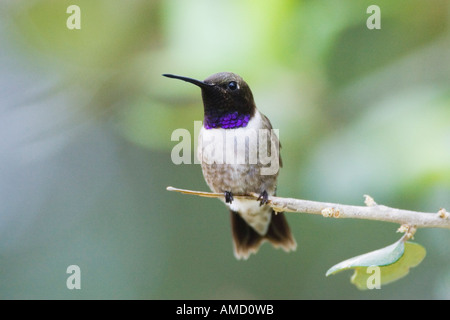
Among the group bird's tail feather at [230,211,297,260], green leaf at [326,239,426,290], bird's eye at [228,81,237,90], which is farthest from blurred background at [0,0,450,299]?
green leaf at [326,239,426,290]

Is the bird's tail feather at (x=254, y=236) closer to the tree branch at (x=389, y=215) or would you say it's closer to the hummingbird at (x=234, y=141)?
the hummingbird at (x=234, y=141)

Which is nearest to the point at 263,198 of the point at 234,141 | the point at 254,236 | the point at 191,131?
→ the point at 234,141

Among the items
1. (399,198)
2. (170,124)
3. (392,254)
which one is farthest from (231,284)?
(392,254)

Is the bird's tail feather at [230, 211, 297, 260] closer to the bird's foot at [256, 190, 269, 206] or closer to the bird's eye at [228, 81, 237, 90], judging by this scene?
the bird's foot at [256, 190, 269, 206]

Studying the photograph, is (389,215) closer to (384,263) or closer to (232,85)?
(384,263)

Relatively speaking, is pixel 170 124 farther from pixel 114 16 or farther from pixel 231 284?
pixel 231 284

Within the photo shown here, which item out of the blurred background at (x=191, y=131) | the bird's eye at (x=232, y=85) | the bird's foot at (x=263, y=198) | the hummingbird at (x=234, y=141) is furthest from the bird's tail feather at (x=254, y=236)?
the bird's eye at (x=232, y=85)
